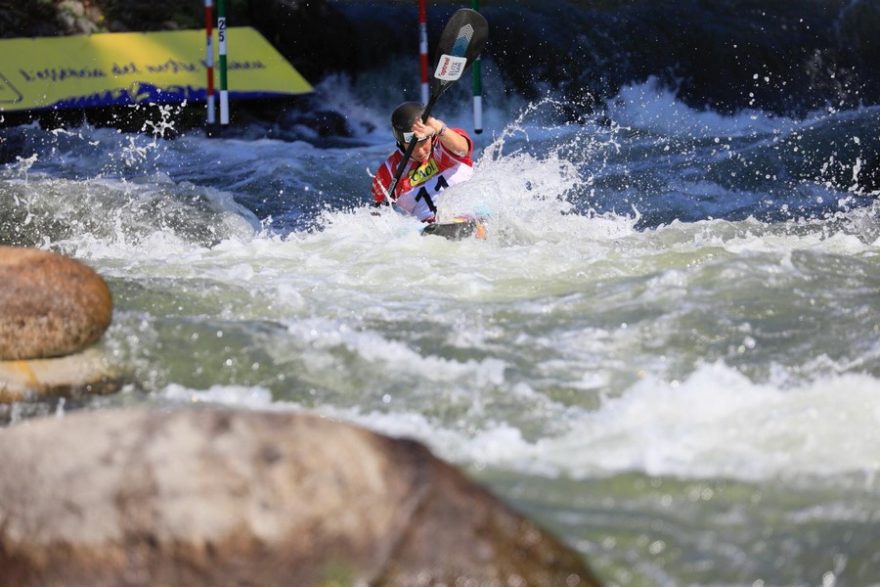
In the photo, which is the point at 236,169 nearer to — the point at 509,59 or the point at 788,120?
the point at 509,59

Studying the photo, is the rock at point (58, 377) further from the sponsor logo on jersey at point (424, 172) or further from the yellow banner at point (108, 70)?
the yellow banner at point (108, 70)

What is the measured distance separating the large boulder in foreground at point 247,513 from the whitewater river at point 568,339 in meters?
0.39

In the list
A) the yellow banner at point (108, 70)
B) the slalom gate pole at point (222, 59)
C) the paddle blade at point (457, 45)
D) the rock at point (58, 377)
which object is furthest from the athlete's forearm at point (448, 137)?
the yellow banner at point (108, 70)

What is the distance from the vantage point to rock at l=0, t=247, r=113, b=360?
3.85 meters

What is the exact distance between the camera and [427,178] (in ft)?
21.4

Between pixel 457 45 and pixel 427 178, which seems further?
pixel 457 45

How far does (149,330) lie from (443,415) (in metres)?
1.19

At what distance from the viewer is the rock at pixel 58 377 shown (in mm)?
3752

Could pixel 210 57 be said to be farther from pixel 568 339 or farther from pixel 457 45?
pixel 568 339

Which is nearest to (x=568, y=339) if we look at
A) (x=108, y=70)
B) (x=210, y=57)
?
(x=210, y=57)

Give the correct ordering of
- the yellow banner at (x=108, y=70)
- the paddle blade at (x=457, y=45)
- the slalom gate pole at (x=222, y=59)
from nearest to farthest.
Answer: the paddle blade at (x=457, y=45) → the slalom gate pole at (x=222, y=59) → the yellow banner at (x=108, y=70)

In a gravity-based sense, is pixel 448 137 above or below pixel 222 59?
above

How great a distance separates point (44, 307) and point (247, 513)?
177 cm

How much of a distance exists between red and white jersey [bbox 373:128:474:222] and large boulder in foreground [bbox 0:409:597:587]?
410cm
